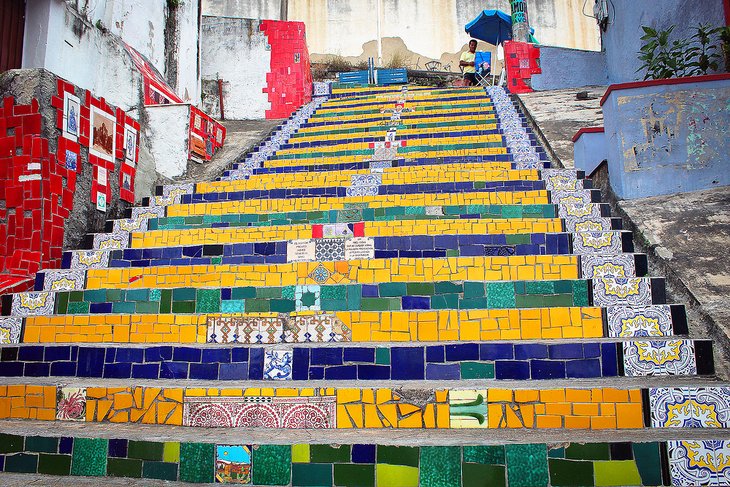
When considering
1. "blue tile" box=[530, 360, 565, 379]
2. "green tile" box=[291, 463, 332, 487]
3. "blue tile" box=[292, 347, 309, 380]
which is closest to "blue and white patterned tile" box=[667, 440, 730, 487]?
"blue tile" box=[530, 360, 565, 379]

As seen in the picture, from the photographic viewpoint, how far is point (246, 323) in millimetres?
2830

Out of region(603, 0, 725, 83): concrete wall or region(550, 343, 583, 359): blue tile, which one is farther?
region(603, 0, 725, 83): concrete wall

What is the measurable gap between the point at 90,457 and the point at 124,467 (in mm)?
165

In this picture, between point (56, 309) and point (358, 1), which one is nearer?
point (56, 309)

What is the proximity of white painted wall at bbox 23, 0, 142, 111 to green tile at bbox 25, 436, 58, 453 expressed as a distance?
12.7ft

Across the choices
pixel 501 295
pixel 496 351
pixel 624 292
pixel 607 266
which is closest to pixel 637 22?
pixel 607 266

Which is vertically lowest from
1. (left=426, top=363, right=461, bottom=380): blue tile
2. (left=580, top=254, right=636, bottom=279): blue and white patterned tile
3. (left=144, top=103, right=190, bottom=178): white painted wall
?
(left=426, top=363, right=461, bottom=380): blue tile

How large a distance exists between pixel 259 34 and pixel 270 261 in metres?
7.67

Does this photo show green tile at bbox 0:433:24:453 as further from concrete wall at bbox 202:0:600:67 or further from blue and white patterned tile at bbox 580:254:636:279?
concrete wall at bbox 202:0:600:67

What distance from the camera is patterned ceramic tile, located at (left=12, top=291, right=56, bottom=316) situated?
10.7 feet

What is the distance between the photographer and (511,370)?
242cm

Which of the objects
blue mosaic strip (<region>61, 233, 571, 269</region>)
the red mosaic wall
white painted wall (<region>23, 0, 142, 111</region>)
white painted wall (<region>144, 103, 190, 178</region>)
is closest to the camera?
blue mosaic strip (<region>61, 233, 571, 269</region>)

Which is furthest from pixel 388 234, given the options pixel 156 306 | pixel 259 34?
pixel 259 34

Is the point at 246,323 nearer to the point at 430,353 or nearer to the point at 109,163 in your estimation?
the point at 430,353
